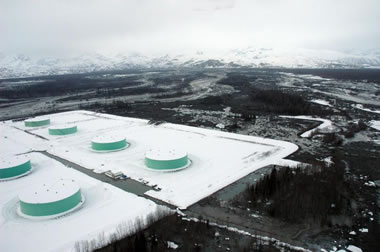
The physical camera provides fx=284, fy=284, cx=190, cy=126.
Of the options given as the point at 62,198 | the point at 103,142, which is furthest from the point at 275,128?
the point at 62,198

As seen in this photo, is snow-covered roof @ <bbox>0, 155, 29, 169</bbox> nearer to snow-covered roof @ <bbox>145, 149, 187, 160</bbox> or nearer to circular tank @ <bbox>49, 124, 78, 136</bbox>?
snow-covered roof @ <bbox>145, 149, 187, 160</bbox>

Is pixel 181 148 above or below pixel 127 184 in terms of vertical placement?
above

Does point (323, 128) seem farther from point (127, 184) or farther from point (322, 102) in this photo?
point (127, 184)

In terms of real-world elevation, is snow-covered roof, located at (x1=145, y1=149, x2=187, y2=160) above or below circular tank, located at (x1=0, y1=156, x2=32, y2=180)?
above

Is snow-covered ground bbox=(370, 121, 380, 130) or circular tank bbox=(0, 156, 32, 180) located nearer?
circular tank bbox=(0, 156, 32, 180)

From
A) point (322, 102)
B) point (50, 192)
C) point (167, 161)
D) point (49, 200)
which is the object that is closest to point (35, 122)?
point (50, 192)

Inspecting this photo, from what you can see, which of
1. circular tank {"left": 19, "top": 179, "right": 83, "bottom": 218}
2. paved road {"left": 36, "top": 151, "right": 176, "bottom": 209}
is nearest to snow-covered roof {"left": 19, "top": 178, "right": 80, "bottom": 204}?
circular tank {"left": 19, "top": 179, "right": 83, "bottom": 218}
